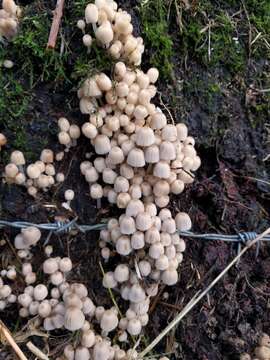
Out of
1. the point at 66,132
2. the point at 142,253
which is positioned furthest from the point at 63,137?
the point at 142,253

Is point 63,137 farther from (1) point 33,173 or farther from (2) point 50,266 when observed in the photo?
(2) point 50,266

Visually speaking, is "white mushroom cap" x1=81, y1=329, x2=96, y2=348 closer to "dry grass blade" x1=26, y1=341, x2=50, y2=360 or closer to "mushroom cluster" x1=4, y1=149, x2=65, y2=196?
"dry grass blade" x1=26, y1=341, x2=50, y2=360

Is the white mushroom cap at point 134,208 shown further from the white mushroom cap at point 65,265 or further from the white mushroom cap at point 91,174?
the white mushroom cap at point 65,265

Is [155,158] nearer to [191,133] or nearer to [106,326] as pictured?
[191,133]

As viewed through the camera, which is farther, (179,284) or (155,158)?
(179,284)

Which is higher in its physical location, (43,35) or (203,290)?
(43,35)

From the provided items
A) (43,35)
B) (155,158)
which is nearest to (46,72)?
(43,35)
